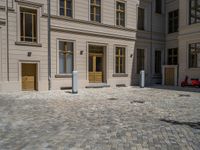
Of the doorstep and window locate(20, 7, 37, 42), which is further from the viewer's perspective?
the doorstep

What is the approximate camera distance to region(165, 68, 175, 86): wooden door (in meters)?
24.7

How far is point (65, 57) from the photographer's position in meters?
19.5

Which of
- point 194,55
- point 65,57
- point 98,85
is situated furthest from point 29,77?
point 194,55

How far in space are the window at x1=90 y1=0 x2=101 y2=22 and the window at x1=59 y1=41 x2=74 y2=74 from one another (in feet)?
10.5

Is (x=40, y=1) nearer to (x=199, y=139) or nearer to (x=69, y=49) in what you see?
(x=69, y=49)

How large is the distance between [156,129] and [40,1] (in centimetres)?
1418

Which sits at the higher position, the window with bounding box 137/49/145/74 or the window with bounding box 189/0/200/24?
the window with bounding box 189/0/200/24

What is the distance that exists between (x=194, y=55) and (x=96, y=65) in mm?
8958

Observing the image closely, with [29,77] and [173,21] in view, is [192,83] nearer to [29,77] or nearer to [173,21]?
[173,21]

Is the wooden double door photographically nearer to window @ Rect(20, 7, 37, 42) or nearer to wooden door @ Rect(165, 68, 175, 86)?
window @ Rect(20, 7, 37, 42)

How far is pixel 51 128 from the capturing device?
714 cm

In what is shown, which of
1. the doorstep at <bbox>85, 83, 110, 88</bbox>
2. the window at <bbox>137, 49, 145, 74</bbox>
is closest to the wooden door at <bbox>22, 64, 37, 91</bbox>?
the doorstep at <bbox>85, 83, 110, 88</bbox>

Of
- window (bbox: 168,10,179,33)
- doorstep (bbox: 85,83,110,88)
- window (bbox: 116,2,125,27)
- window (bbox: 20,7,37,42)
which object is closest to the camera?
window (bbox: 20,7,37,42)

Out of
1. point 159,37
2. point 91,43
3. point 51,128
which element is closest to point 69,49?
point 91,43
